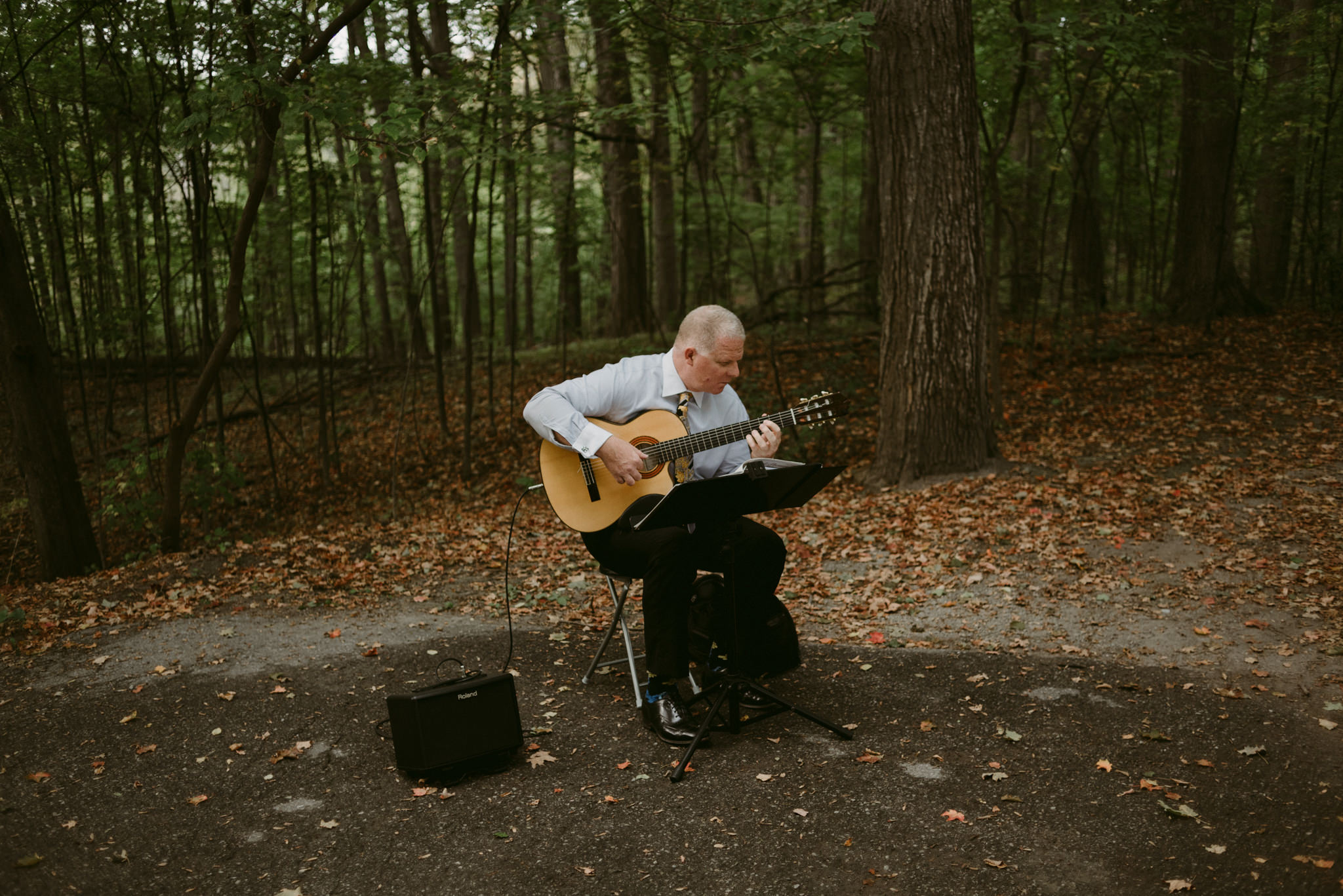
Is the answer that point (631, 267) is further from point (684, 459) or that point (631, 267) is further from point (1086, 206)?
point (684, 459)

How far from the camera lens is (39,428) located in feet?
25.8

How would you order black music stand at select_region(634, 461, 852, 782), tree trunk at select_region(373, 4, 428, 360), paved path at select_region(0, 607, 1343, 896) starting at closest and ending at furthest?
paved path at select_region(0, 607, 1343, 896)
black music stand at select_region(634, 461, 852, 782)
tree trunk at select_region(373, 4, 428, 360)

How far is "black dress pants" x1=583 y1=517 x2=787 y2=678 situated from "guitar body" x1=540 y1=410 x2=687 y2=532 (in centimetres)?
11

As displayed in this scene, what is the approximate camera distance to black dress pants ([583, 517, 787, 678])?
376 centimetres

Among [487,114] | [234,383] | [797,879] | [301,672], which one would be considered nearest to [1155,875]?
[797,879]

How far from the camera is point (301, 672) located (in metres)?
4.70

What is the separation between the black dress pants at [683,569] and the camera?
3.76 m

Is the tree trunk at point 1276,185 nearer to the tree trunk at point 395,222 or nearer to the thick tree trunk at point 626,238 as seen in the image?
the thick tree trunk at point 626,238

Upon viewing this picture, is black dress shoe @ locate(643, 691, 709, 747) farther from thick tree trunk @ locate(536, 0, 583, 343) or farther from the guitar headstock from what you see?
thick tree trunk @ locate(536, 0, 583, 343)

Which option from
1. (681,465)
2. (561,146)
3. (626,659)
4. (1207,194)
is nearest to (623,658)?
(626,659)

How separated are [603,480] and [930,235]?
4786mm

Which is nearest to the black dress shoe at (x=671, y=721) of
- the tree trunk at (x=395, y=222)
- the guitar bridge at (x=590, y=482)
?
the guitar bridge at (x=590, y=482)

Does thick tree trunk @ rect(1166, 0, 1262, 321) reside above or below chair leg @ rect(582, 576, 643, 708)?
above

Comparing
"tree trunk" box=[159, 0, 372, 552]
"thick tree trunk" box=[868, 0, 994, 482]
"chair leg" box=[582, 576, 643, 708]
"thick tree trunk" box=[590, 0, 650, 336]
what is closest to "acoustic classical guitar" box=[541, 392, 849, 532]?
"chair leg" box=[582, 576, 643, 708]
